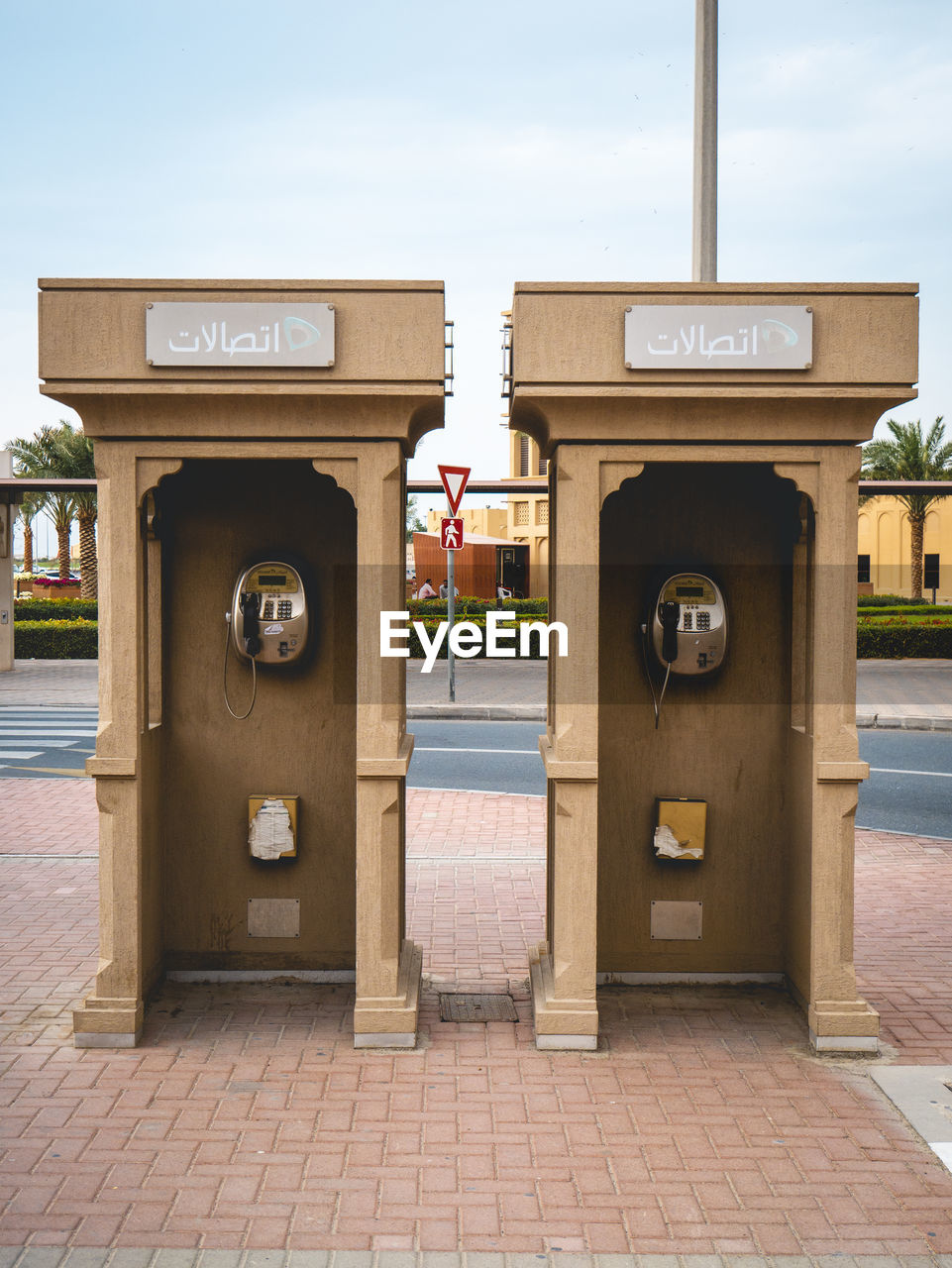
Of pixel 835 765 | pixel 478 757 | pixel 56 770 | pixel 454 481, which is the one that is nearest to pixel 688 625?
pixel 835 765

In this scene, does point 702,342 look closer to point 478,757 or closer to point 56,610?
point 478,757

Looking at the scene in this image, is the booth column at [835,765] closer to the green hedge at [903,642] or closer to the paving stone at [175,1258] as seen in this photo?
the paving stone at [175,1258]

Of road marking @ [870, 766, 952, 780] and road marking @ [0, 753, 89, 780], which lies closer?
road marking @ [870, 766, 952, 780]

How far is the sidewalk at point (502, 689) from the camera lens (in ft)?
51.3

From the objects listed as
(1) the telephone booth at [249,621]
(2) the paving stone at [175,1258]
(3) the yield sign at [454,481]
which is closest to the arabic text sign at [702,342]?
(1) the telephone booth at [249,621]

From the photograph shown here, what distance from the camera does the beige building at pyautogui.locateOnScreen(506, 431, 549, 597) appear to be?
4284 cm

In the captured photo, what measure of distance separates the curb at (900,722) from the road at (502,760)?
0.27 m

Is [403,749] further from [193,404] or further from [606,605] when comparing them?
[193,404]

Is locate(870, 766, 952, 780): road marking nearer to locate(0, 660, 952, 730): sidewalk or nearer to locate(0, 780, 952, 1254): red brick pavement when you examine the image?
locate(0, 660, 952, 730): sidewalk

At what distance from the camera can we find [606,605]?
5480mm

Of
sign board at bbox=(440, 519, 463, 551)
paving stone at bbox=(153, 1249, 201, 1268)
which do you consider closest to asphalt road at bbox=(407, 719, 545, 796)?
sign board at bbox=(440, 519, 463, 551)

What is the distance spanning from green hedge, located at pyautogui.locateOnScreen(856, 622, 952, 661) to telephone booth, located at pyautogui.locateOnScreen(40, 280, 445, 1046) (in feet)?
65.1

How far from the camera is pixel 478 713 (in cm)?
1594

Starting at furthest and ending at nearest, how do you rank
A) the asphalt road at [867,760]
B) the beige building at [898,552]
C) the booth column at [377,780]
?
the beige building at [898,552]
the asphalt road at [867,760]
the booth column at [377,780]
